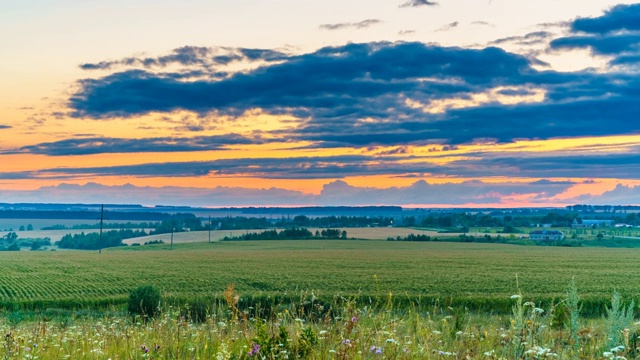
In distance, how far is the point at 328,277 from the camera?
7381cm

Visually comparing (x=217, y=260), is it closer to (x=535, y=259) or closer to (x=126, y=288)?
(x=126, y=288)

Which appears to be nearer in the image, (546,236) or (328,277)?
(328,277)

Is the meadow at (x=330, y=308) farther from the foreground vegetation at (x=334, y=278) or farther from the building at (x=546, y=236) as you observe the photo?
the building at (x=546, y=236)

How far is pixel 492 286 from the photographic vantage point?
6147 centimetres

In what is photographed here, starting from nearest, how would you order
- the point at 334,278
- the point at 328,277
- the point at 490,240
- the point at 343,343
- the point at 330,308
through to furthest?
the point at 343,343
the point at 330,308
the point at 334,278
the point at 328,277
the point at 490,240

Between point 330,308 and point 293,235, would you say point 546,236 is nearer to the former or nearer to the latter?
point 293,235

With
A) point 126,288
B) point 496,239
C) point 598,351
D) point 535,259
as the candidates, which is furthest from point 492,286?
point 496,239

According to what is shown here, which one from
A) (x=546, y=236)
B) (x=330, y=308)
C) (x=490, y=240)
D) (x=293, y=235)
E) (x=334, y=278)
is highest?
(x=330, y=308)

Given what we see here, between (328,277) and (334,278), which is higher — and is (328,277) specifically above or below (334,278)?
below

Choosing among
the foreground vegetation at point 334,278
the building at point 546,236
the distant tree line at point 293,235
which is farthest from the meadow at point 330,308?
the distant tree line at point 293,235

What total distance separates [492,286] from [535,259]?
4759 centimetres

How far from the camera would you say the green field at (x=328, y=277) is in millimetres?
56406

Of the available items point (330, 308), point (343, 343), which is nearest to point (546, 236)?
point (330, 308)

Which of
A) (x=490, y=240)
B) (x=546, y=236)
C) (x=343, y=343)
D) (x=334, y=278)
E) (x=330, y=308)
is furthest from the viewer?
(x=546, y=236)
